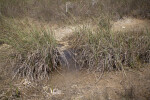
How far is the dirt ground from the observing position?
2643 millimetres

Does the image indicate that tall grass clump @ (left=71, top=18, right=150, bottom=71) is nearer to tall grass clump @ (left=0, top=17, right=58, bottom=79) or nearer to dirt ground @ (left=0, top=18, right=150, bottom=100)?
dirt ground @ (left=0, top=18, right=150, bottom=100)

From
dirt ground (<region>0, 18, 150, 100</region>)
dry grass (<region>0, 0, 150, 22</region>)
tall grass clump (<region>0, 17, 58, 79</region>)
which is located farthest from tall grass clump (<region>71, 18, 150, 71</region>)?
dry grass (<region>0, 0, 150, 22</region>)

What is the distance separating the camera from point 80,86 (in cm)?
298

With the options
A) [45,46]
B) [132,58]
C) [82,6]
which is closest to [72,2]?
[82,6]

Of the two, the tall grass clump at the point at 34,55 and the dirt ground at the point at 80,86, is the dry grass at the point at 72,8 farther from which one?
the dirt ground at the point at 80,86

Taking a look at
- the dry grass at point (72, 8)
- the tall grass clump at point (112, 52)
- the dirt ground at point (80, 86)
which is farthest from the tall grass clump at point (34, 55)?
the dry grass at point (72, 8)

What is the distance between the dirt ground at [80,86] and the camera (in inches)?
104

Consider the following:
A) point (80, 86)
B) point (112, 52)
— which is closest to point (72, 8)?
point (112, 52)

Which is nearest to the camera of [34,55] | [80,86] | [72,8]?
[80,86]

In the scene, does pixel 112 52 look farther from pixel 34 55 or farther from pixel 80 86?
pixel 34 55

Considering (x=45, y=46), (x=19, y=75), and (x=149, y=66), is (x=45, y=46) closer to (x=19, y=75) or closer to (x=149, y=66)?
(x=19, y=75)

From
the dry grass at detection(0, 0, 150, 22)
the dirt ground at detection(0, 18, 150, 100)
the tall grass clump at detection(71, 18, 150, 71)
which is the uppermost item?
the dry grass at detection(0, 0, 150, 22)

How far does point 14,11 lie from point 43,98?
165 inches

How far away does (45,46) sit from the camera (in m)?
3.41
